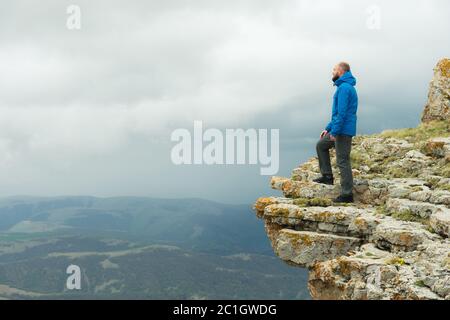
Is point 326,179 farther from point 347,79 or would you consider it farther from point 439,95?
point 439,95

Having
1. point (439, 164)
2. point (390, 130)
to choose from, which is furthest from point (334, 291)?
point (390, 130)

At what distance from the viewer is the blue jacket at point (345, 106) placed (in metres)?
16.1

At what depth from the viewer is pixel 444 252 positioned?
11.2 metres

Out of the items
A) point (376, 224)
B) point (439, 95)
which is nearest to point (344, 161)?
point (376, 224)

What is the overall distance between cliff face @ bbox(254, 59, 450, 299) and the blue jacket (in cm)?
279

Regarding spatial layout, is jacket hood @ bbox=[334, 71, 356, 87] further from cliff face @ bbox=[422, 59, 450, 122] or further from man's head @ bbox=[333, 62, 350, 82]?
cliff face @ bbox=[422, 59, 450, 122]

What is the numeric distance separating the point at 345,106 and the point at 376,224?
4912mm

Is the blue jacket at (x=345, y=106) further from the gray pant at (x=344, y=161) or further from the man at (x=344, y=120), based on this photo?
the gray pant at (x=344, y=161)

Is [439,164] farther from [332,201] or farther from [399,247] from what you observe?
[399,247]

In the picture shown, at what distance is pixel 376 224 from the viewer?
14039 mm
